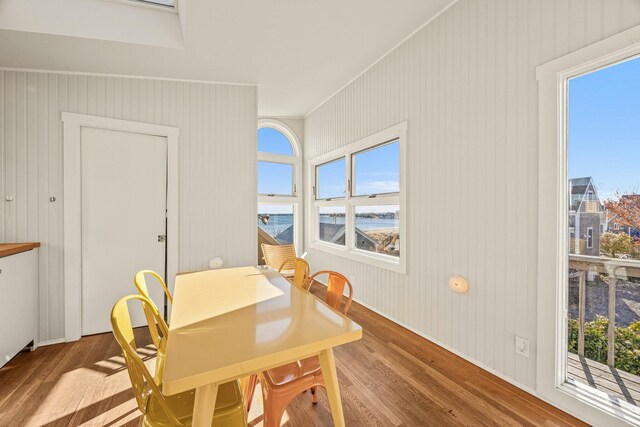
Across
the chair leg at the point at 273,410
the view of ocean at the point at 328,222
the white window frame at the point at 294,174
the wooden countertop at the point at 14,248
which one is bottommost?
the chair leg at the point at 273,410

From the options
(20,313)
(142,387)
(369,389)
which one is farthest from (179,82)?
(369,389)

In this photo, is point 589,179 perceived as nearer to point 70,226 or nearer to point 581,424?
point 581,424

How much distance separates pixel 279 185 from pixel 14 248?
325 centimetres

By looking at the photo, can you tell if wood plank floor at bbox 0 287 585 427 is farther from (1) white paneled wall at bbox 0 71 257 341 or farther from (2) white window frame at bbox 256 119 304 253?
(2) white window frame at bbox 256 119 304 253

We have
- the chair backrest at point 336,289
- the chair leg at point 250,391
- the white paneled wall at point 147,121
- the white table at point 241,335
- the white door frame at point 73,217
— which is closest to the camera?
the white table at point 241,335

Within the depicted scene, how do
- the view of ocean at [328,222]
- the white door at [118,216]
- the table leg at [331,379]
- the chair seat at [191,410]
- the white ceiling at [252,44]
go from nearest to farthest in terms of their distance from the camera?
1. the chair seat at [191,410]
2. the table leg at [331,379]
3. the white ceiling at [252,44]
4. the white door at [118,216]
5. the view of ocean at [328,222]

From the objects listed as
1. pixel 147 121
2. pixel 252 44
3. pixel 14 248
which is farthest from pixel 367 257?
pixel 14 248

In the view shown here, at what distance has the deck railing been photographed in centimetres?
147

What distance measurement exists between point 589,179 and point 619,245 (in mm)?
390

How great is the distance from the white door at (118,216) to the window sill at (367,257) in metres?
2.18

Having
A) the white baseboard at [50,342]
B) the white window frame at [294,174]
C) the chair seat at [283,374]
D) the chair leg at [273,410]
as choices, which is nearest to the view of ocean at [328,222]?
the white window frame at [294,174]

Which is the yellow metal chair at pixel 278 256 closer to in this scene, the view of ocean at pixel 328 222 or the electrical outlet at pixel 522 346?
the view of ocean at pixel 328 222

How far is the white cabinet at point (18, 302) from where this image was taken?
6.48ft

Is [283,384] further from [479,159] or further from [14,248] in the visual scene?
[14,248]
